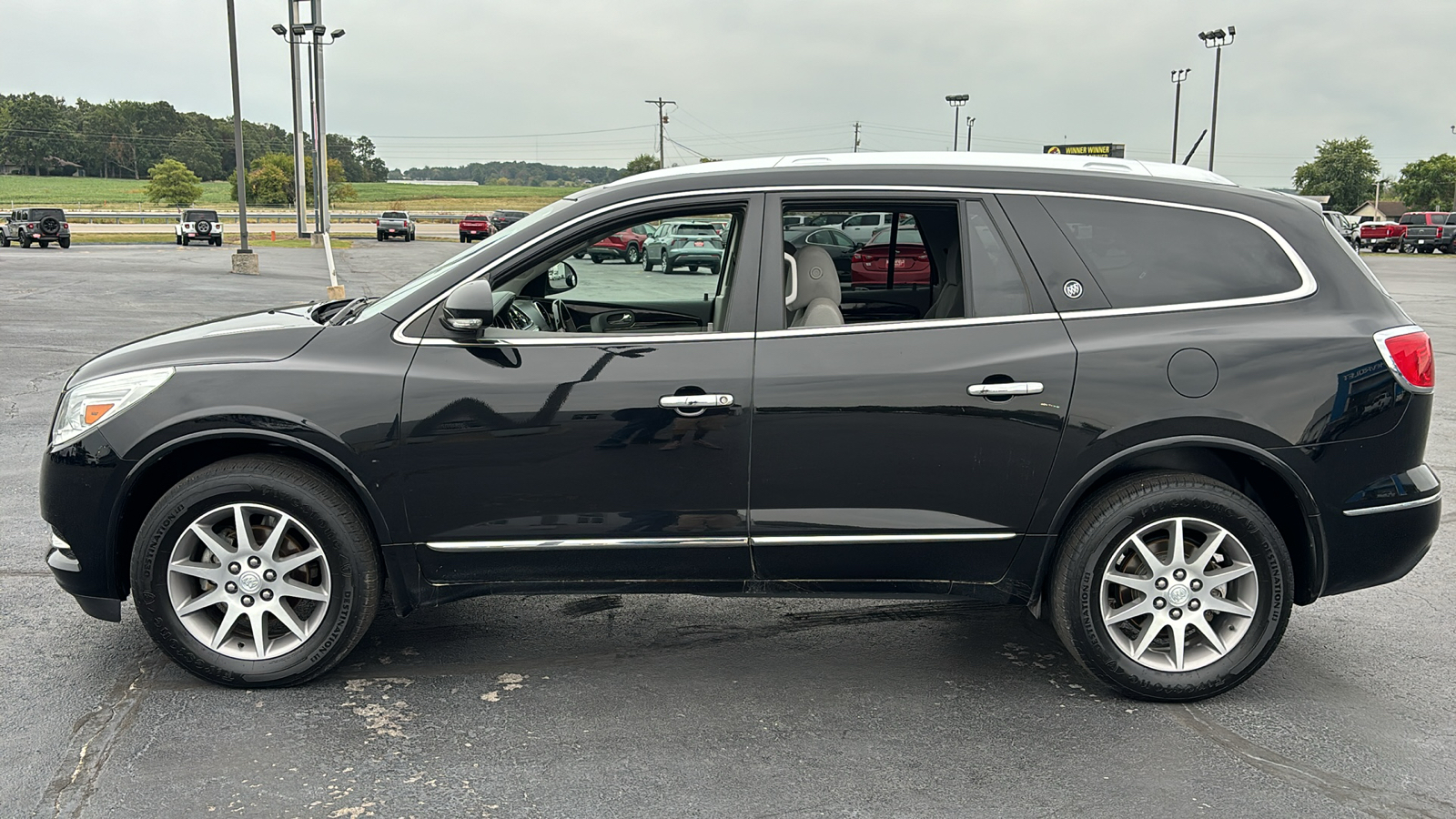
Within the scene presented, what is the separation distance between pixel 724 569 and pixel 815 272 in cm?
119

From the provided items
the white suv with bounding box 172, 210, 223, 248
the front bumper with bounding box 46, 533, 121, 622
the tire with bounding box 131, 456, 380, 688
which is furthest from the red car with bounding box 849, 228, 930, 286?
the white suv with bounding box 172, 210, 223, 248

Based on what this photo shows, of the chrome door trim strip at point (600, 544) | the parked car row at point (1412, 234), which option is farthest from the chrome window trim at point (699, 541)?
the parked car row at point (1412, 234)

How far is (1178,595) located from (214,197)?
128700mm

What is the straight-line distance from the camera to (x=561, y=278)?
4.84 meters

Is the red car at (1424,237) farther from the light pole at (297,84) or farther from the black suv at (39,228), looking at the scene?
the black suv at (39,228)

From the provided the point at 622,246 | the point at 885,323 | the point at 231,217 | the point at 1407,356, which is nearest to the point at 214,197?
the point at 231,217

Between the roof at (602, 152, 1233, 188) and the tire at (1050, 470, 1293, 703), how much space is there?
1.13m

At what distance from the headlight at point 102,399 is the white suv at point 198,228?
4754cm

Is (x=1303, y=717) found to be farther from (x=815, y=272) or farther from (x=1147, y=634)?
(x=815, y=272)

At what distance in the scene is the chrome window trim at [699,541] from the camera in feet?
12.7

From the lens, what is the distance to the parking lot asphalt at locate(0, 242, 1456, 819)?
3262mm

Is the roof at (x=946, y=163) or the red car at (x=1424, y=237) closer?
the roof at (x=946, y=163)

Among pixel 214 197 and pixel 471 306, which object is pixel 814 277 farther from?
pixel 214 197

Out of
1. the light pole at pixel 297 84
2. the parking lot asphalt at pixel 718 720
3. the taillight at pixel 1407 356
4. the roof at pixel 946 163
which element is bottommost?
the parking lot asphalt at pixel 718 720
